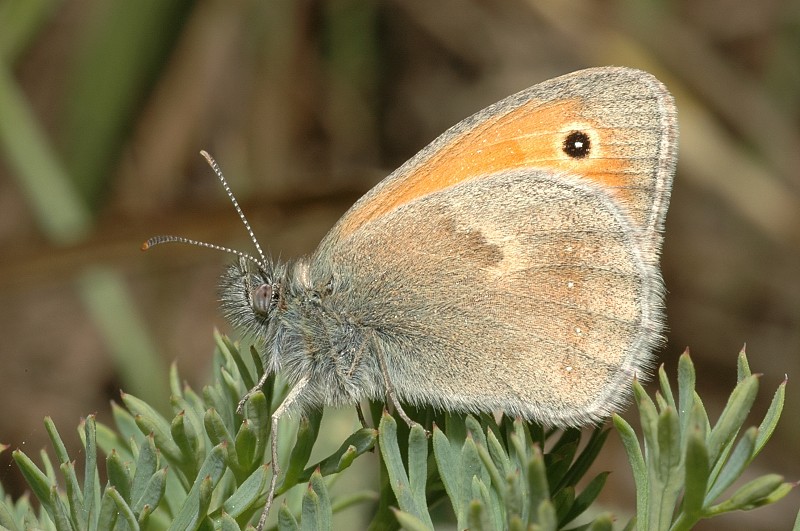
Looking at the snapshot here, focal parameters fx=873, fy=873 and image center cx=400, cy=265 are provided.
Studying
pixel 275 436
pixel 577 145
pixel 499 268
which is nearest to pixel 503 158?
pixel 577 145

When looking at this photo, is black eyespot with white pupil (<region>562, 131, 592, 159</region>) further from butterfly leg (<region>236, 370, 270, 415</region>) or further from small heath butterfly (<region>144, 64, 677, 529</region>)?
butterfly leg (<region>236, 370, 270, 415</region>)

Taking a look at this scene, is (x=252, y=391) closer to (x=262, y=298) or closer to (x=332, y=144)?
(x=262, y=298)

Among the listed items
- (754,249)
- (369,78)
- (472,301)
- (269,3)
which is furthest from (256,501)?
(754,249)

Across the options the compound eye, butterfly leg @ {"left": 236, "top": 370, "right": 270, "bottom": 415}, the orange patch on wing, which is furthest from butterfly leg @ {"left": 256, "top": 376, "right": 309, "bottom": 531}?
the orange patch on wing

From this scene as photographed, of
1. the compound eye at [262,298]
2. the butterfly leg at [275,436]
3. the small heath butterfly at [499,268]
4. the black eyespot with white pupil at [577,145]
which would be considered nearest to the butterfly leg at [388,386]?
the small heath butterfly at [499,268]

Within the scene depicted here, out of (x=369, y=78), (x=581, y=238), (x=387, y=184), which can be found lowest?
(x=581, y=238)

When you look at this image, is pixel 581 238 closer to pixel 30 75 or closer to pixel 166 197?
pixel 166 197
